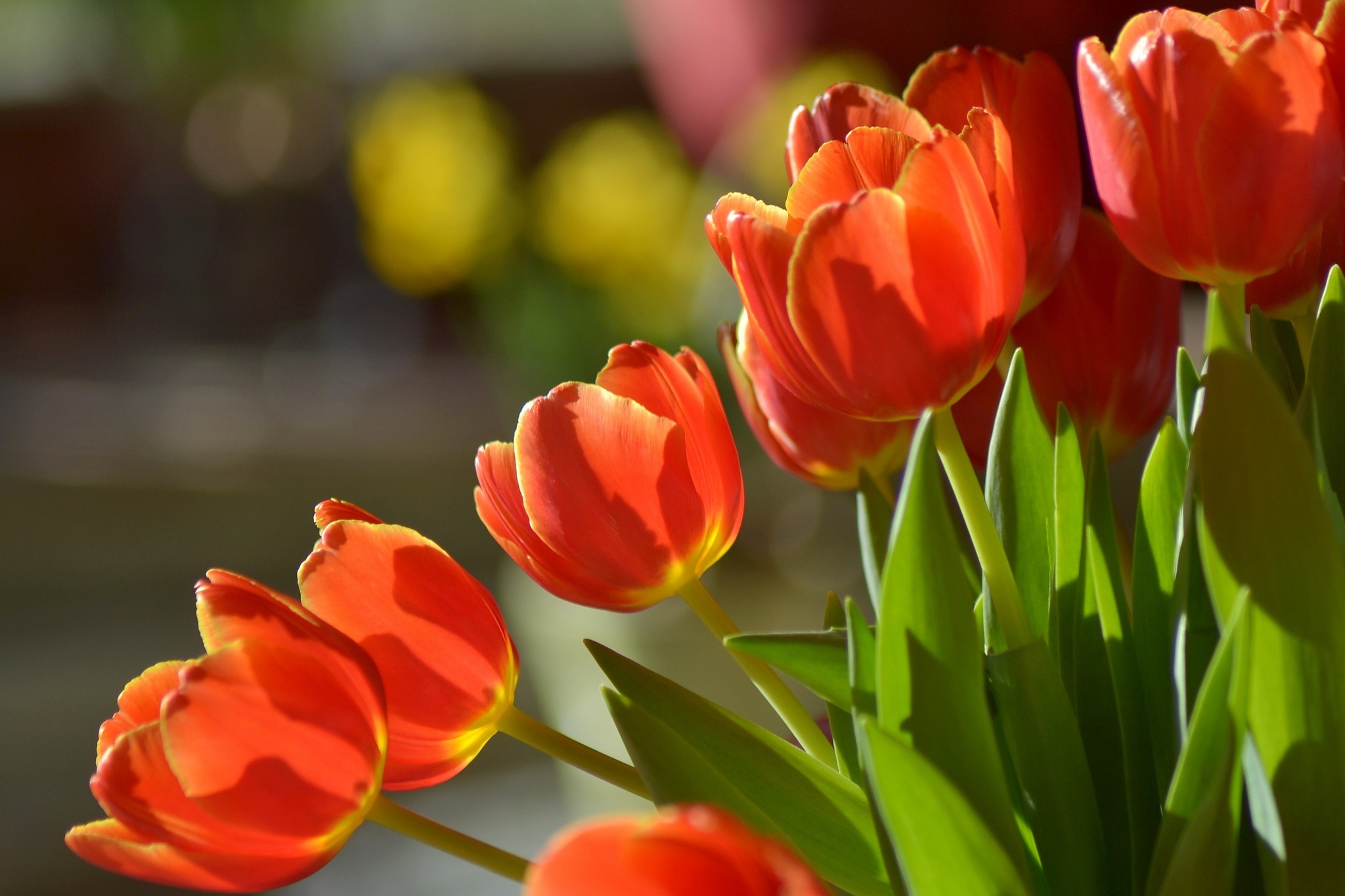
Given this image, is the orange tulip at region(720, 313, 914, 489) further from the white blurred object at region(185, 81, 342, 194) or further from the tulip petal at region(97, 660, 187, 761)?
the white blurred object at region(185, 81, 342, 194)

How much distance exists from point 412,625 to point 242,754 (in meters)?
0.03

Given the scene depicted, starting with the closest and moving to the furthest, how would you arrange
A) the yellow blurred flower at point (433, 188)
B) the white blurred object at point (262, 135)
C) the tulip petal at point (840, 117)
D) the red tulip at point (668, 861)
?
the red tulip at point (668, 861)
the tulip petal at point (840, 117)
the yellow blurred flower at point (433, 188)
the white blurred object at point (262, 135)

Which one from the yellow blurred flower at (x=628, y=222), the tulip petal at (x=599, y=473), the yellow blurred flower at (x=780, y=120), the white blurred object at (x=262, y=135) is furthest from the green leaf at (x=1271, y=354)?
the white blurred object at (x=262, y=135)

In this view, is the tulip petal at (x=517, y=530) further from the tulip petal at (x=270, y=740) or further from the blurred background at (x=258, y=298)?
the blurred background at (x=258, y=298)

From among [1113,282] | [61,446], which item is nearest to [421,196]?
[1113,282]

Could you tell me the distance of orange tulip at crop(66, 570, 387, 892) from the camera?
162 millimetres

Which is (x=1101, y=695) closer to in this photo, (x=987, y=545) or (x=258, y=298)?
(x=987, y=545)

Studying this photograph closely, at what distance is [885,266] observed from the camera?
0.18m

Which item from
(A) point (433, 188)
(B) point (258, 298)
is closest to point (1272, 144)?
(A) point (433, 188)

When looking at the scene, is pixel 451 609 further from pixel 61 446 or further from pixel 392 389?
pixel 61 446

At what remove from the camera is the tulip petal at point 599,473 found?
0.62 ft

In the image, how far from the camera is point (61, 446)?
250cm

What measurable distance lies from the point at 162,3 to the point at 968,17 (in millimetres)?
2150

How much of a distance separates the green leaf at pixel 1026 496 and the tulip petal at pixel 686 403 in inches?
2.1
